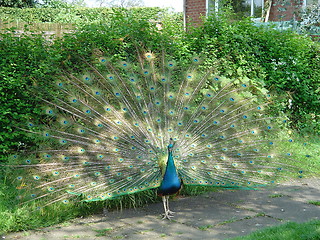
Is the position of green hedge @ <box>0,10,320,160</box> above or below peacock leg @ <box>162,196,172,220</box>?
above

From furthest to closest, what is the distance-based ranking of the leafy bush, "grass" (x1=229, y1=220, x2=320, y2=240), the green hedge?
the leafy bush
the green hedge
"grass" (x1=229, y1=220, x2=320, y2=240)

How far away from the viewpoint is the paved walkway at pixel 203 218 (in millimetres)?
4652

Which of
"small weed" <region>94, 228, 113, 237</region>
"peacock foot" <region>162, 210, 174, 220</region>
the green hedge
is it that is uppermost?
the green hedge

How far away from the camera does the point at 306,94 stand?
898 centimetres

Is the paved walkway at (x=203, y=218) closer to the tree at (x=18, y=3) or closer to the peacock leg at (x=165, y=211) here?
the peacock leg at (x=165, y=211)

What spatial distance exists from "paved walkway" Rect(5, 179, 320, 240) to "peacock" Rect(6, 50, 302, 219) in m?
0.31

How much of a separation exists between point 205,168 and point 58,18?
18872mm

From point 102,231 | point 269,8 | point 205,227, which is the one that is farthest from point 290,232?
point 269,8

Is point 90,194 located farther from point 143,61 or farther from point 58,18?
point 58,18

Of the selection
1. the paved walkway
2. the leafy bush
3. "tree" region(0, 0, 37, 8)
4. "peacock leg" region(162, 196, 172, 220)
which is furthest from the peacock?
"tree" region(0, 0, 37, 8)

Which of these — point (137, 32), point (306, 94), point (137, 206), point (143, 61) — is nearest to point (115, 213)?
point (137, 206)

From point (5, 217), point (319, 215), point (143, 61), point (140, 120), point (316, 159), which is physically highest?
point (143, 61)

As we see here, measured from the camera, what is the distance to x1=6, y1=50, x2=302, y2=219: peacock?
506cm

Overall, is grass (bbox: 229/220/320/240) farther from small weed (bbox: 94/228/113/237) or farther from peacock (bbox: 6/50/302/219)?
small weed (bbox: 94/228/113/237)
